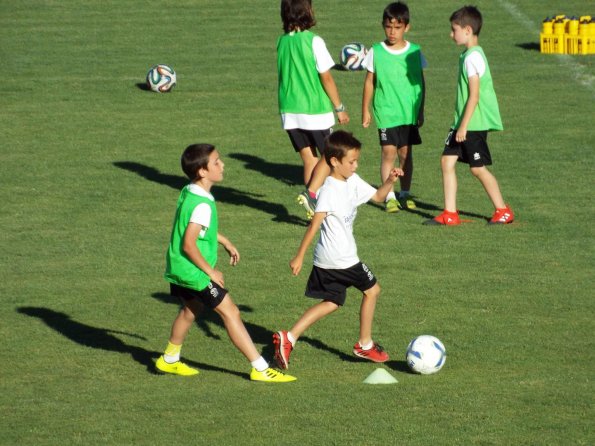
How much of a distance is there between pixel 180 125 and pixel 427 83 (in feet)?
14.7

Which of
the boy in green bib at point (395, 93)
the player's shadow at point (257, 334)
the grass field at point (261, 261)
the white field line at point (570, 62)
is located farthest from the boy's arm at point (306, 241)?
the white field line at point (570, 62)

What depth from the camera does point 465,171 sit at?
15031mm

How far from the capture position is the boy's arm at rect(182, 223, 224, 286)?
829 cm

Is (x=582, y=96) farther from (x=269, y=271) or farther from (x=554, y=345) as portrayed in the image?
(x=554, y=345)

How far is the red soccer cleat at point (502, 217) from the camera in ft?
41.7

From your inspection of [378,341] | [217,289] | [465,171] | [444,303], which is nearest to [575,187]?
[465,171]

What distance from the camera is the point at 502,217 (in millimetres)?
12695

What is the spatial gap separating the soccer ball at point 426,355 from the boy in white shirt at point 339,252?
Result: 398mm

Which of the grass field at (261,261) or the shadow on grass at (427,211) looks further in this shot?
the shadow on grass at (427,211)

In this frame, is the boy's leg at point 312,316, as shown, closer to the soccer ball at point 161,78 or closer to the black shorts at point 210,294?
the black shorts at point 210,294

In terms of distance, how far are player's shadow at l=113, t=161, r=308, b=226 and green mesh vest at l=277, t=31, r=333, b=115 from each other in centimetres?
120

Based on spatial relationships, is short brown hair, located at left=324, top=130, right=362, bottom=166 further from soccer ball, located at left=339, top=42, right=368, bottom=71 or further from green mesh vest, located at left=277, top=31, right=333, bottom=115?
soccer ball, located at left=339, top=42, right=368, bottom=71

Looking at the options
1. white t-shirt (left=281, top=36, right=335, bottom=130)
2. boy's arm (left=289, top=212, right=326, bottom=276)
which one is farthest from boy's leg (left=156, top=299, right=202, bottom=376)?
white t-shirt (left=281, top=36, right=335, bottom=130)

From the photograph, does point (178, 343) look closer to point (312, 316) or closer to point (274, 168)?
point (312, 316)
